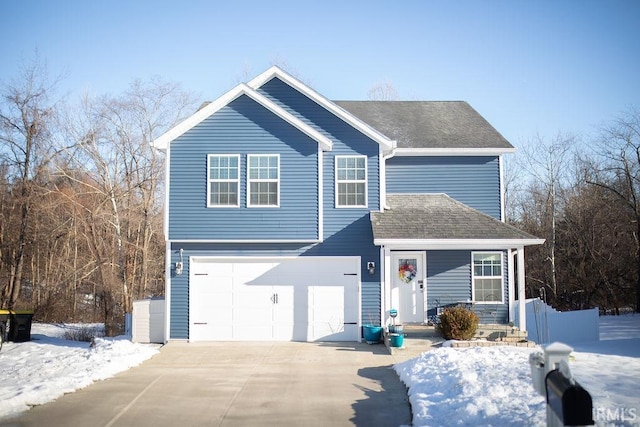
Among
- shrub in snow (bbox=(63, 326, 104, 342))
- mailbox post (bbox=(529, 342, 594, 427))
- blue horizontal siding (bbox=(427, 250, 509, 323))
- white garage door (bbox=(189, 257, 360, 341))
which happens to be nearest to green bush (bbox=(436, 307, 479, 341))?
blue horizontal siding (bbox=(427, 250, 509, 323))

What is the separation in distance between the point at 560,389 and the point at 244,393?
682 cm

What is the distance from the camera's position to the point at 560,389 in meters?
5.29

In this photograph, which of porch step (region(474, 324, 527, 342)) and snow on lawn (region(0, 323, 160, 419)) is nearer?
snow on lawn (region(0, 323, 160, 419))

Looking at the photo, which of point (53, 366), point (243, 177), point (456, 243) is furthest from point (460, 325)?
point (53, 366)

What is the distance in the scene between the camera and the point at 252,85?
17875mm

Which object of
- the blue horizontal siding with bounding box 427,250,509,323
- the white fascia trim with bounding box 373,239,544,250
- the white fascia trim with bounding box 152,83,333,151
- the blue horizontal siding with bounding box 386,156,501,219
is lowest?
the blue horizontal siding with bounding box 427,250,509,323

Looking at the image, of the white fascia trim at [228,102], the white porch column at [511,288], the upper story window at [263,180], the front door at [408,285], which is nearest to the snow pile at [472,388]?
the white porch column at [511,288]

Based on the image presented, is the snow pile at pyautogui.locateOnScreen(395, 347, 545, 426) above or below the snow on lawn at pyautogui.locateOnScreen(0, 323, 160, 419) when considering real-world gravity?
above

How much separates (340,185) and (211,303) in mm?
5065

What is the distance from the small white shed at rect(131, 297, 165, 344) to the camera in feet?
56.5

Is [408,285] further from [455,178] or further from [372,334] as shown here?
[455,178]

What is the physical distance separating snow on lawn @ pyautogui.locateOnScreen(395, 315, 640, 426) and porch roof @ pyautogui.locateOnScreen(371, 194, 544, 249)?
3.59 meters

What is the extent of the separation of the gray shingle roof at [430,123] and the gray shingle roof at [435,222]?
1.98 metres

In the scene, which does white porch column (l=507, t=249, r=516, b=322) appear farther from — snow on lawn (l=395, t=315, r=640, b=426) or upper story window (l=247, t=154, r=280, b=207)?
upper story window (l=247, t=154, r=280, b=207)
